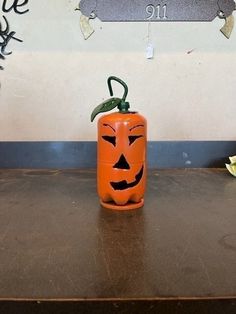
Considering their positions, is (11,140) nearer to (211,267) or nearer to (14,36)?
(14,36)

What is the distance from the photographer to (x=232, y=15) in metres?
1.03

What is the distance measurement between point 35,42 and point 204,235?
2.51ft

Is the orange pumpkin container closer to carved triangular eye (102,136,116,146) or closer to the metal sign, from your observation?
carved triangular eye (102,136,116,146)

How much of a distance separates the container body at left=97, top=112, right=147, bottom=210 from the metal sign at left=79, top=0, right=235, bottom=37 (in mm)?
469

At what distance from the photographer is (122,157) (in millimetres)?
665

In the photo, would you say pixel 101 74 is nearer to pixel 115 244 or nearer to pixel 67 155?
pixel 67 155

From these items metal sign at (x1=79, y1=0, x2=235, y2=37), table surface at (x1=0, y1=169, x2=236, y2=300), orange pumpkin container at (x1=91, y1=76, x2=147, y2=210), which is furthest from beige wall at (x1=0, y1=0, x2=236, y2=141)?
orange pumpkin container at (x1=91, y1=76, x2=147, y2=210)

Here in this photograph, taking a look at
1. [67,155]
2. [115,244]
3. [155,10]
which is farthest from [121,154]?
[155,10]

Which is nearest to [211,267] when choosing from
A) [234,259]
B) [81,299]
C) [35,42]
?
[234,259]

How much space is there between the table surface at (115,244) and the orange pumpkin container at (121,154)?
0.04 meters

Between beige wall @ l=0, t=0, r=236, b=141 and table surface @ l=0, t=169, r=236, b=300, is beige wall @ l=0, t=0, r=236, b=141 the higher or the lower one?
the higher one

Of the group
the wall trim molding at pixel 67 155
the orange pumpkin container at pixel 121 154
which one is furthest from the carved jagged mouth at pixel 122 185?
the wall trim molding at pixel 67 155

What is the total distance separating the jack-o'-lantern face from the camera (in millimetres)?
662
